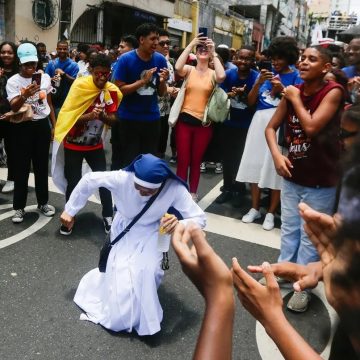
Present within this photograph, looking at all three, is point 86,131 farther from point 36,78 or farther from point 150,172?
point 150,172

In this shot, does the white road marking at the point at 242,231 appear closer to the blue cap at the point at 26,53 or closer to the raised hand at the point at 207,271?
the blue cap at the point at 26,53

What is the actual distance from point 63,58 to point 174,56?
258cm

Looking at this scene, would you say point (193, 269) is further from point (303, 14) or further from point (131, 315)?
point (303, 14)

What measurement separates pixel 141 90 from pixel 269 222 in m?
1.85

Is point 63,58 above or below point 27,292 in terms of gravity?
above

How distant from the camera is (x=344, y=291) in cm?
79

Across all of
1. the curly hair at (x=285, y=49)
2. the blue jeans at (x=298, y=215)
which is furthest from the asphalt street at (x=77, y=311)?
the curly hair at (x=285, y=49)

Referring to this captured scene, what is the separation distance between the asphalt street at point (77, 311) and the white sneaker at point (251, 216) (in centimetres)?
44

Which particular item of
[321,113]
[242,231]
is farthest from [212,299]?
[242,231]

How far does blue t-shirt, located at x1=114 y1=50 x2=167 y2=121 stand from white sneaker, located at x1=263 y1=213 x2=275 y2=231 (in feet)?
5.06

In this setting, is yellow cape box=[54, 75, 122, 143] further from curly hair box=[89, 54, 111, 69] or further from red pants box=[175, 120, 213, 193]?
red pants box=[175, 120, 213, 193]

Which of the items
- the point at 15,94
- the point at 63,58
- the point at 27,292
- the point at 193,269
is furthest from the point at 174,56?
the point at 193,269

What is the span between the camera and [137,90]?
13.6 ft

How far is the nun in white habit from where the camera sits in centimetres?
257
